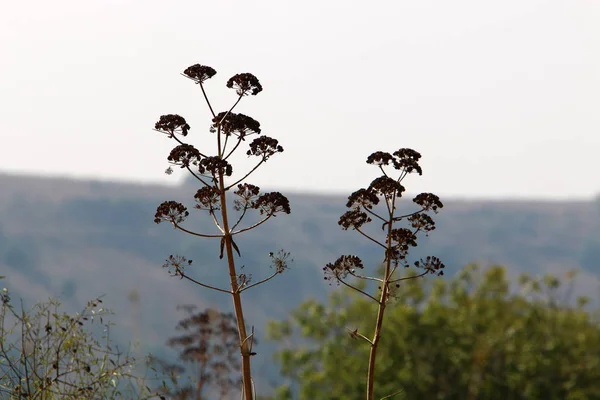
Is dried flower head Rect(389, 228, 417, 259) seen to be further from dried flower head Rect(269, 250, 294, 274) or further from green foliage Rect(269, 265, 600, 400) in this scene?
green foliage Rect(269, 265, 600, 400)

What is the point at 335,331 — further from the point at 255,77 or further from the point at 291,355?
the point at 255,77

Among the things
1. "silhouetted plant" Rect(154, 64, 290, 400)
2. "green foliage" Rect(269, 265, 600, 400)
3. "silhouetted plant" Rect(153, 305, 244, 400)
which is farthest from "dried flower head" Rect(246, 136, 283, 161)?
"green foliage" Rect(269, 265, 600, 400)

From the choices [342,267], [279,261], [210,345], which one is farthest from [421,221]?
[210,345]

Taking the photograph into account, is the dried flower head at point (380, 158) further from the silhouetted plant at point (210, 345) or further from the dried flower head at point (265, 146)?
the silhouetted plant at point (210, 345)

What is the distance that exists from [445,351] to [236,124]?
3040 cm

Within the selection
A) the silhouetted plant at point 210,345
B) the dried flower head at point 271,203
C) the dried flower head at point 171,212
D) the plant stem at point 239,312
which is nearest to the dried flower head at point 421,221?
the dried flower head at point 271,203

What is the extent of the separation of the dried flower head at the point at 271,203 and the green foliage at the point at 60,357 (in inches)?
52.4

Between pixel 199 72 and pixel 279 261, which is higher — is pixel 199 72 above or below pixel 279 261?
above

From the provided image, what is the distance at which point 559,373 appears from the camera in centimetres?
3597

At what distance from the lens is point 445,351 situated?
35.4 meters

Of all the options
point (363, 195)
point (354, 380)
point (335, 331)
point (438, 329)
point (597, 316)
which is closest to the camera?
point (363, 195)

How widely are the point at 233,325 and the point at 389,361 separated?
20.0 metres

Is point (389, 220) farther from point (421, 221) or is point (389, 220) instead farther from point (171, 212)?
point (171, 212)

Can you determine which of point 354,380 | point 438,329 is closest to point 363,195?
point 354,380
